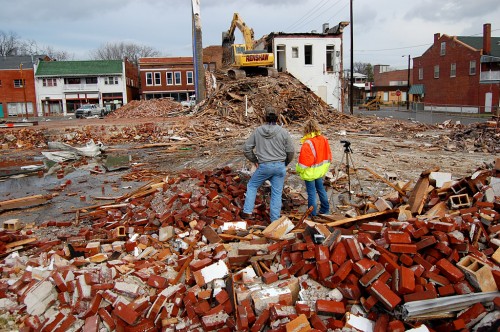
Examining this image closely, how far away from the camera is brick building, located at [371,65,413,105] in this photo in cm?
7113

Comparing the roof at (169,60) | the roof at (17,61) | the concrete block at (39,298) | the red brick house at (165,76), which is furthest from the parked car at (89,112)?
the concrete block at (39,298)

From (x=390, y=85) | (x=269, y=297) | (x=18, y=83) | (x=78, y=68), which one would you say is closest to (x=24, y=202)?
(x=269, y=297)

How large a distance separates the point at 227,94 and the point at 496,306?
21.7 meters

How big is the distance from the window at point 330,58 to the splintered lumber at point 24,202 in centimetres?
3244

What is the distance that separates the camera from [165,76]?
59031mm

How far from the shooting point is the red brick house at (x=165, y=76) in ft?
191

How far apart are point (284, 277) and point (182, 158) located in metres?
9.85

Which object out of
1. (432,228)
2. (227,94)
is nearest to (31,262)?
(432,228)

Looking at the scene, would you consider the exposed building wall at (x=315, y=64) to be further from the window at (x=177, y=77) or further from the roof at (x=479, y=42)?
the window at (x=177, y=77)

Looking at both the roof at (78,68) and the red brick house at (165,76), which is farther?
the red brick house at (165,76)

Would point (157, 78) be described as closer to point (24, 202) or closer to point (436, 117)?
point (436, 117)

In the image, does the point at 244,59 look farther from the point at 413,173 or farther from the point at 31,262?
the point at 31,262

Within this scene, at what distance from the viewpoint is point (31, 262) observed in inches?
205

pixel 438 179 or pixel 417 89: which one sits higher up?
pixel 417 89
